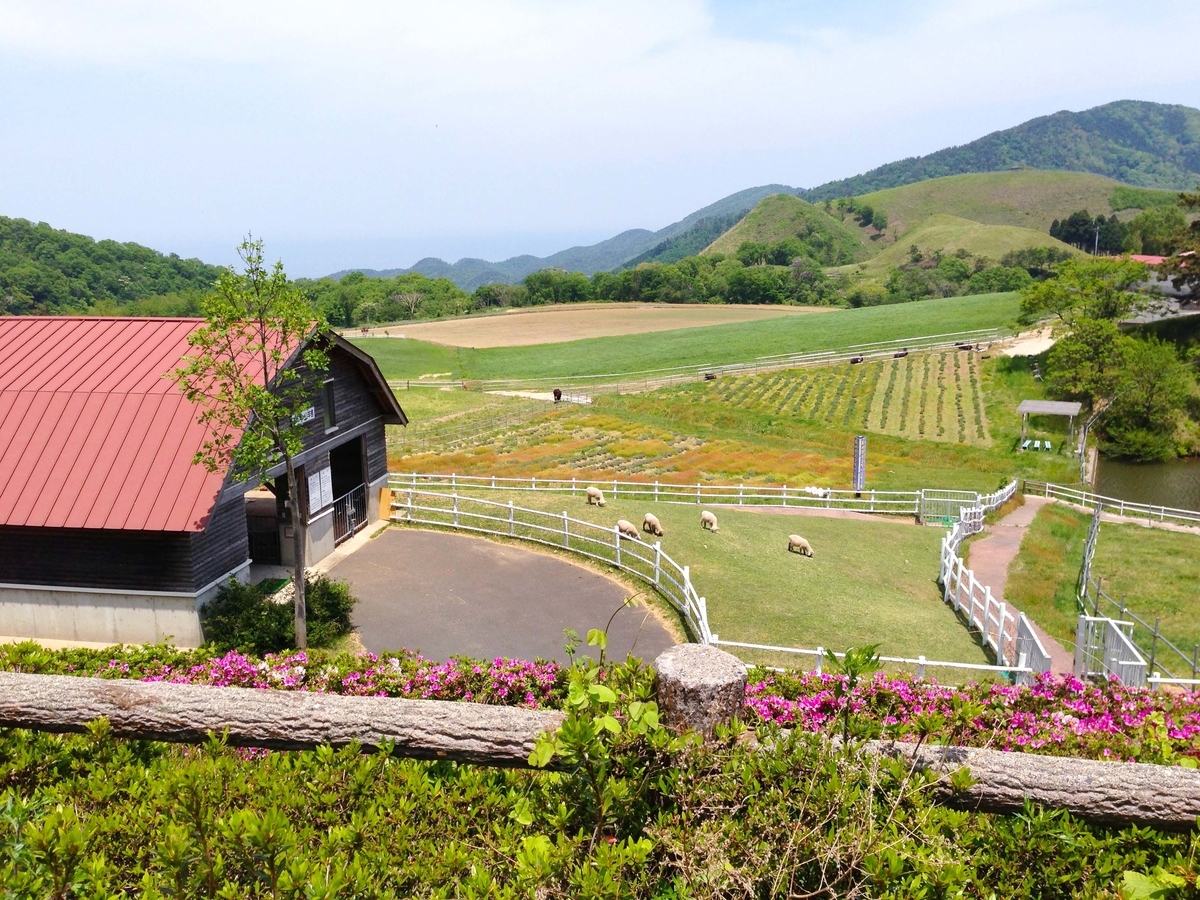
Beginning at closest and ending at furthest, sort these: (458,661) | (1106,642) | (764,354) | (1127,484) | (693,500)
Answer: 1. (458,661)
2. (1106,642)
3. (693,500)
4. (1127,484)
5. (764,354)

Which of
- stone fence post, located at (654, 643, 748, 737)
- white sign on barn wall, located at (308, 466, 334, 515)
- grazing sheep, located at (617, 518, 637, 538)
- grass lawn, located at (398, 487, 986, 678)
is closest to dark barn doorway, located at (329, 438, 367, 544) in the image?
white sign on barn wall, located at (308, 466, 334, 515)

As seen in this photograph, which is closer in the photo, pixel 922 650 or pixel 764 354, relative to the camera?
pixel 922 650

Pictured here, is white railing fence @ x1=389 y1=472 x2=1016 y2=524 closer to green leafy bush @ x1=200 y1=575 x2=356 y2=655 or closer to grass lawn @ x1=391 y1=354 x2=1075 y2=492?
grass lawn @ x1=391 y1=354 x2=1075 y2=492

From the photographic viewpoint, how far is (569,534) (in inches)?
838

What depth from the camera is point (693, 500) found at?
32.2m

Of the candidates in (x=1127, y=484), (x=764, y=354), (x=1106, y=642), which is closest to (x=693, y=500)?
(x=1106, y=642)

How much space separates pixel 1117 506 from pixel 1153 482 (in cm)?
1571

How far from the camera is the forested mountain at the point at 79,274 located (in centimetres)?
11475

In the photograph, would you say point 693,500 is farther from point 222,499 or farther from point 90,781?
point 90,781

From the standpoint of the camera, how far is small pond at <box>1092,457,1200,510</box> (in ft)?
149

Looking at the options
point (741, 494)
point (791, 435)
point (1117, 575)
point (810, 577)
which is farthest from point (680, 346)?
point (810, 577)

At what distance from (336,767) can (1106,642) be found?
1506 centimetres

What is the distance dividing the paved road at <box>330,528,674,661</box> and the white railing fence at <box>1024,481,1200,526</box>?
80.5 feet

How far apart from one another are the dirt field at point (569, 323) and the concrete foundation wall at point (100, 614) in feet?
247
